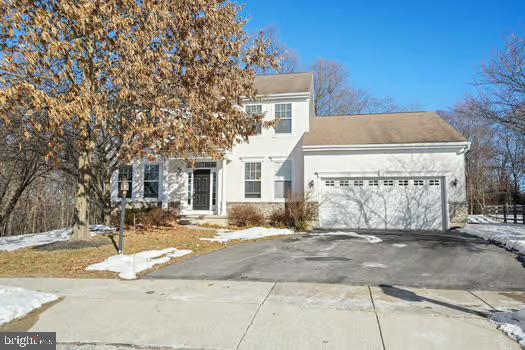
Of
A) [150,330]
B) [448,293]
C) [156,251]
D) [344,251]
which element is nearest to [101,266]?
[156,251]

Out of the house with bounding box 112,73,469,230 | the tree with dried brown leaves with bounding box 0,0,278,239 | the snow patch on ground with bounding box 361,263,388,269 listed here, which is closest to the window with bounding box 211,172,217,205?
the house with bounding box 112,73,469,230

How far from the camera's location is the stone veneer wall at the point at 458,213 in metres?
14.3

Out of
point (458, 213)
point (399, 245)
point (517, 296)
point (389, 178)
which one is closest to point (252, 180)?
point (389, 178)

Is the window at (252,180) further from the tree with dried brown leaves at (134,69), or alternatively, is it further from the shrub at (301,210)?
the tree with dried brown leaves at (134,69)

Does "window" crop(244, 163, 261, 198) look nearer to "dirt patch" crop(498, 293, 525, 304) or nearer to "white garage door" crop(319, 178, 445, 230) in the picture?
"white garage door" crop(319, 178, 445, 230)

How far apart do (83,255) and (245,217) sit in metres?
7.32

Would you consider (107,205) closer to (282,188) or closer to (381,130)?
(282,188)

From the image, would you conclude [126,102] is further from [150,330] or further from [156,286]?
[150,330]

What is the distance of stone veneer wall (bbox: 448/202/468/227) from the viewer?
14289 millimetres

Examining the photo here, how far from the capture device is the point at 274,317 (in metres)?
4.37

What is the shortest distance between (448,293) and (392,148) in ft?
34.0

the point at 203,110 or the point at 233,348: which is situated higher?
the point at 203,110

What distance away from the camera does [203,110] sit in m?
9.58

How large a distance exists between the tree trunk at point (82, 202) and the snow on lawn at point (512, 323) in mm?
10446
